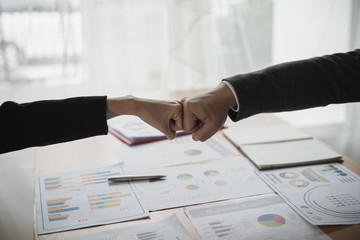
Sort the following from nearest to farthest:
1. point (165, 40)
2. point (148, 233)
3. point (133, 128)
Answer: point (148, 233) < point (133, 128) < point (165, 40)

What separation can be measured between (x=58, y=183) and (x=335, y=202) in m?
0.66

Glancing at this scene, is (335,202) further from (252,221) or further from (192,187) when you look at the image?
(192,187)

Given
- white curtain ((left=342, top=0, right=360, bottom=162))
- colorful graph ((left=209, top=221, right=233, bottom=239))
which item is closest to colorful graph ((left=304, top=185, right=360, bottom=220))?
colorful graph ((left=209, top=221, right=233, bottom=239))

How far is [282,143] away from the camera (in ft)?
4.15

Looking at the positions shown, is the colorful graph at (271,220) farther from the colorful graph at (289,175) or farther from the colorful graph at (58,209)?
the colorful graph at (58,209)

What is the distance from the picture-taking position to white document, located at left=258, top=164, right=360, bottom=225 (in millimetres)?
863

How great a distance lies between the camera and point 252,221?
85cm

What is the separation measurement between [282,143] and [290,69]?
0.81 feet

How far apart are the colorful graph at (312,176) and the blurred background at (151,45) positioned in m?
1.22

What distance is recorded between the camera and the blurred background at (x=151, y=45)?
84.1 inches

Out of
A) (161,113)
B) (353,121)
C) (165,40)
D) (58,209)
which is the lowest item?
(353,121)

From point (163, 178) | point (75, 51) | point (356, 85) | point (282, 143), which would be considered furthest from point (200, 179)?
point (75, 51)

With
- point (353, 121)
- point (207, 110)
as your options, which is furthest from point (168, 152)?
point (353, 121)

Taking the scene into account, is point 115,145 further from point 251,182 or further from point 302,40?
point 302,40
